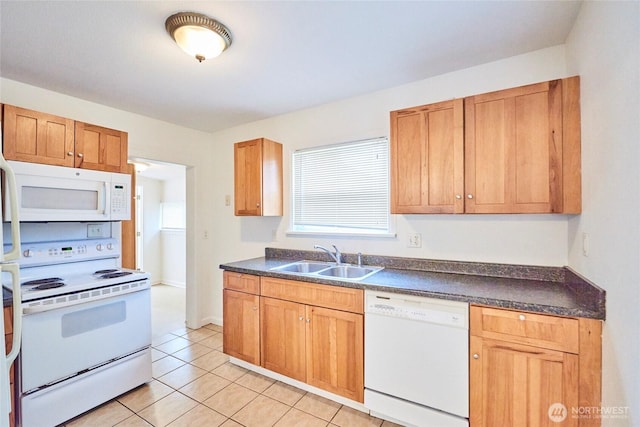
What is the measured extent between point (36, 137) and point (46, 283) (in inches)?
40.5

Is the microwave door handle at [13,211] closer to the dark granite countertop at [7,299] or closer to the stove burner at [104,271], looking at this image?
the dark granite countertop at [7,299]

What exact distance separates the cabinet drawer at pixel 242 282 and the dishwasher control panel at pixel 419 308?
3.26 feet

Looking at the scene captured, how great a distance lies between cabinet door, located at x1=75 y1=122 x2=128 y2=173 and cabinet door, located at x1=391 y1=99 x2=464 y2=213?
91.6 inches

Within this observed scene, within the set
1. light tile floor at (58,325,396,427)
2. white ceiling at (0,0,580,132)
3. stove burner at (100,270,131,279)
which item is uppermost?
white ceiling at (0,0,580,132)

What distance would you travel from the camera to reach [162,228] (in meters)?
5.67

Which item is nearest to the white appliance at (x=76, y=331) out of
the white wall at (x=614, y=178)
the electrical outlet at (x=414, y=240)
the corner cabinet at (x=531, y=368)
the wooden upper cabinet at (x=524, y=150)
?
the electrical outlet at (x=414, y=240)

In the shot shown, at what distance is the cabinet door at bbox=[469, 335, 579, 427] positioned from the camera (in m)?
1.40

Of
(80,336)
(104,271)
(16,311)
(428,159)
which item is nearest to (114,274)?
(104,271)

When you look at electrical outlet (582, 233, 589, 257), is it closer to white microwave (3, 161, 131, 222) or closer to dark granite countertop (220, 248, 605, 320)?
dark granite countertop (220, 248, 605, 320)

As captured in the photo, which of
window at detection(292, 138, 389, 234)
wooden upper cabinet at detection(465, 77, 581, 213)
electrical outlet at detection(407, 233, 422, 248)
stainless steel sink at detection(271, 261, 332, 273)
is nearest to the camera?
wooden upper cabinet at detection(465, 77, 581, 213)

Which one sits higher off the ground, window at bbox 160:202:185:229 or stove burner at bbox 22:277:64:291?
window at bbox 160:202:185:229

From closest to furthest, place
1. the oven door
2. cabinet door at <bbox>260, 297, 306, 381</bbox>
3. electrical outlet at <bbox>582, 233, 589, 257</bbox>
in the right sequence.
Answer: electrical outlet at <bbox>582, 233, 589, 257</bbox> → the oven door → cabinet door at <bbox>260, 297, 306, 381</bbox>

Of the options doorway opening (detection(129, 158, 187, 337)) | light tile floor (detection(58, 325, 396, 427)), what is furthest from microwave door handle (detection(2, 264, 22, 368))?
doorway opening (detection(129, 158, 187, 337))

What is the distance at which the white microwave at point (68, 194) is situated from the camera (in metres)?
1.97
